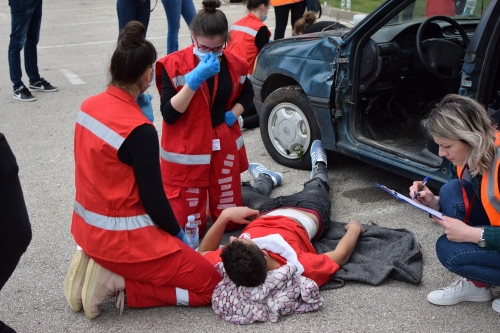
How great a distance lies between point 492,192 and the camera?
10.2 feet

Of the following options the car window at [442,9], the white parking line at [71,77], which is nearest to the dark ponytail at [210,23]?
the car window at [442,9]

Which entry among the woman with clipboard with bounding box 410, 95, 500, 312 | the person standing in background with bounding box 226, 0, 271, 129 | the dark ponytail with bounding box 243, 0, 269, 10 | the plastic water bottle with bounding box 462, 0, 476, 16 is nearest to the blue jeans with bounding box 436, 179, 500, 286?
the woman with clipboard with bounding box 410, 95, 500, 312

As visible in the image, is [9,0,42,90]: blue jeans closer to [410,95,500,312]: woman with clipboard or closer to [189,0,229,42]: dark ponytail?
[189,0,229,42]: dark ponytail

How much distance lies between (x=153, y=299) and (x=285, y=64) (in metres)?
2.60

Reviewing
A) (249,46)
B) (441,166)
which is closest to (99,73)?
(249,46)

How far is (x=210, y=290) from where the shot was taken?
3482mm

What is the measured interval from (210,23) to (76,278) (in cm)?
174

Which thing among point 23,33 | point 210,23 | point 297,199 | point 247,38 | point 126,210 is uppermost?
point 210,23

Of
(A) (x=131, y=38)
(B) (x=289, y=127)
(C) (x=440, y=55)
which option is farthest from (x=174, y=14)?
(A) (x=131, y=38)

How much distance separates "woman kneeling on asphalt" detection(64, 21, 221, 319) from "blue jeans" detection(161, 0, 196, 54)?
16.6ft

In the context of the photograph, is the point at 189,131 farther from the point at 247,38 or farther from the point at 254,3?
the point at 254,3

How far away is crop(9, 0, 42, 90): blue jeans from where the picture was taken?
742 cm

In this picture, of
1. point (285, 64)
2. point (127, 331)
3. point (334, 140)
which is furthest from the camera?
point (285, 64)

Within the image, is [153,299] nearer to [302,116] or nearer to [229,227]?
[229,227]
